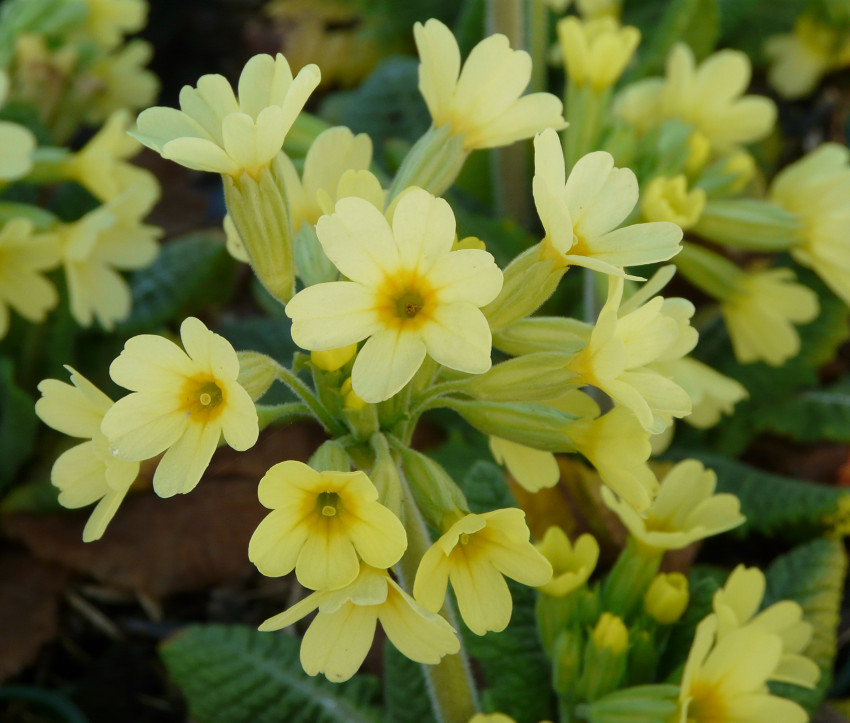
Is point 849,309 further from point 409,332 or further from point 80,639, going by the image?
point 80,639

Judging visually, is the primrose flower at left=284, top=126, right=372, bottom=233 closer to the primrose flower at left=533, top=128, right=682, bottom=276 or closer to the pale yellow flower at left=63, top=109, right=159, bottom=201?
the primrose flower at left=533, top=128, right=682, bottom=276

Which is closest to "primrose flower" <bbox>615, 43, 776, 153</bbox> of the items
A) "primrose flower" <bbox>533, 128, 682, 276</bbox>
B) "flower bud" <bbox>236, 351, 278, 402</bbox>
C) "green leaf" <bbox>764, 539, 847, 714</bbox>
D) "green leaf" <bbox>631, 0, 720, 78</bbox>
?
"green leaf" <bbox>631, 0, 720, 78</bbox>

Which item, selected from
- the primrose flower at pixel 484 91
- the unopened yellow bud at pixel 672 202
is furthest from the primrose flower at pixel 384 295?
the unopened yellow bud at pixel 672 202

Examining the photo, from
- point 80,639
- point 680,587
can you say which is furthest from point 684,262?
point 80,639

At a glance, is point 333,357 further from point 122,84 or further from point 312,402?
point 122,84

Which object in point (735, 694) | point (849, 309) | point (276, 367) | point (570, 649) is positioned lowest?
point (849, 309)
